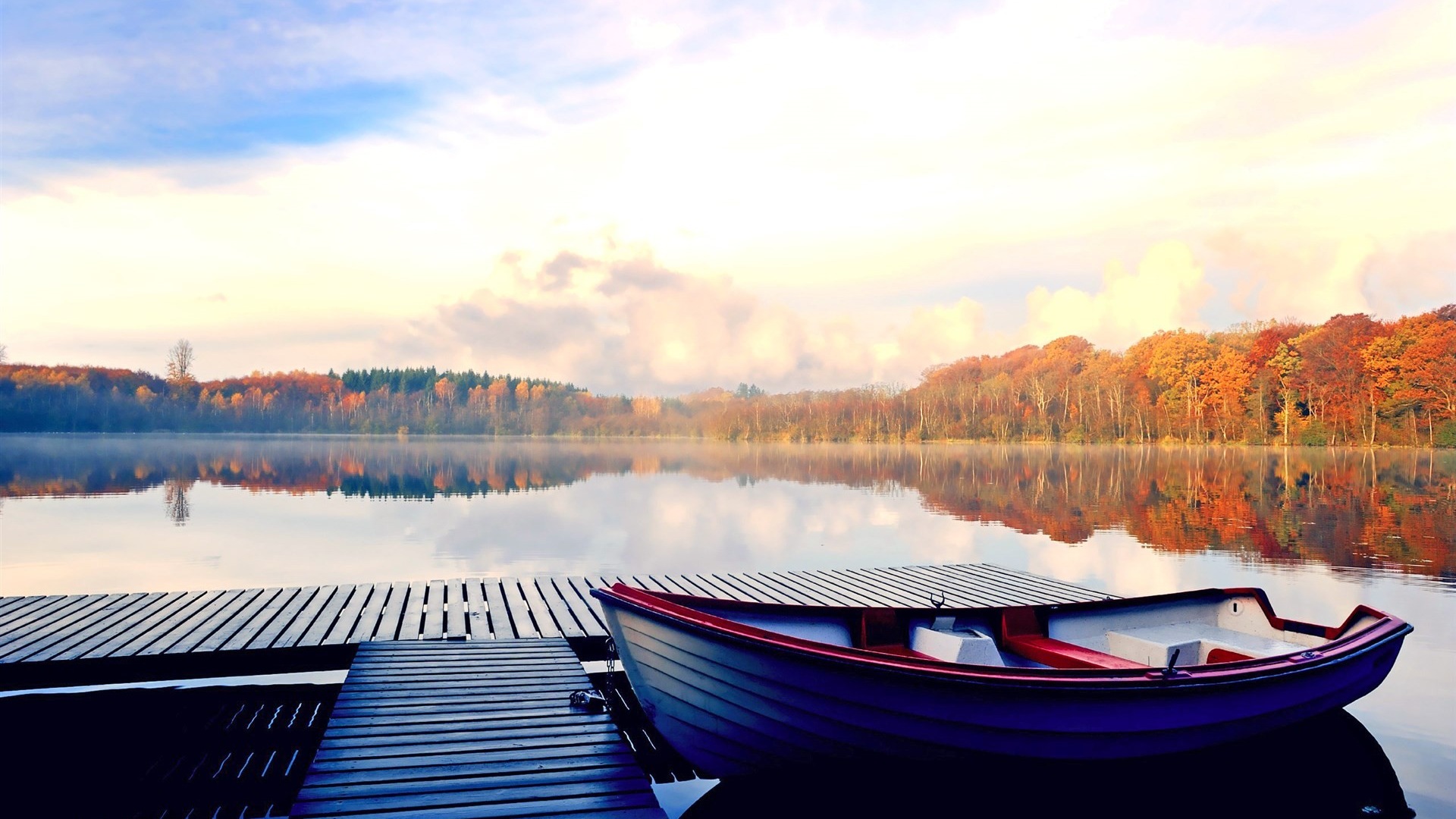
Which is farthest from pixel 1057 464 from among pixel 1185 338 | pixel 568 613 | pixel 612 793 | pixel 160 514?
pixel 612 793

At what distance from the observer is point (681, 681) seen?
6.01 metres

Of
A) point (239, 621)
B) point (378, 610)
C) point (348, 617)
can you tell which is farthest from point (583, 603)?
point (239, 621)

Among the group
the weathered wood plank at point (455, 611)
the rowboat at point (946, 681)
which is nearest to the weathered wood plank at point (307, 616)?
the weathered wood plank at point (455, 611)

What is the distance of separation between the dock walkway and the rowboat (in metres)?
2.20

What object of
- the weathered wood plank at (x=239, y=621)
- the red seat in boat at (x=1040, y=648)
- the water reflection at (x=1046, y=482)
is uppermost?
the red seat in boat at (x=1040, y=648)

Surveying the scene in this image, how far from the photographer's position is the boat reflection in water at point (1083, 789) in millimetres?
5891

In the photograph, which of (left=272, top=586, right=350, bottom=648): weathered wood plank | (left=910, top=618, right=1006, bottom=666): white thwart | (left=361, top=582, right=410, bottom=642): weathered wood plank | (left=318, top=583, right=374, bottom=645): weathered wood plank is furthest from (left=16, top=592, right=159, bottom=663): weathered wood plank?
(left=910, top=618, right=1006, bottom=666): white thwart

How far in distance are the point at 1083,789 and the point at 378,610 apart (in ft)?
21.7

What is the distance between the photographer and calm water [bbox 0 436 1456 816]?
14.1 metres

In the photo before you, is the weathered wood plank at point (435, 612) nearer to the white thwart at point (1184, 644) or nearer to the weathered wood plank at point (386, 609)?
the weathered wood plank at point (386, 609)

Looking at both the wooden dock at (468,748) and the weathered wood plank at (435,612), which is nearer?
the wooden dock at (468,748)

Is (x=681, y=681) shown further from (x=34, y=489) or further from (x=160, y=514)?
(x=34, y=489)

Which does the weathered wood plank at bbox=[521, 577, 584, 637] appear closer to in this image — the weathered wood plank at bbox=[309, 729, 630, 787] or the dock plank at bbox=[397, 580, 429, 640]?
the dock plank at bbox=[397, 580, 429, 640]

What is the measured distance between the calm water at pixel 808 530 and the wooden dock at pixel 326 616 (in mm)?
4781
